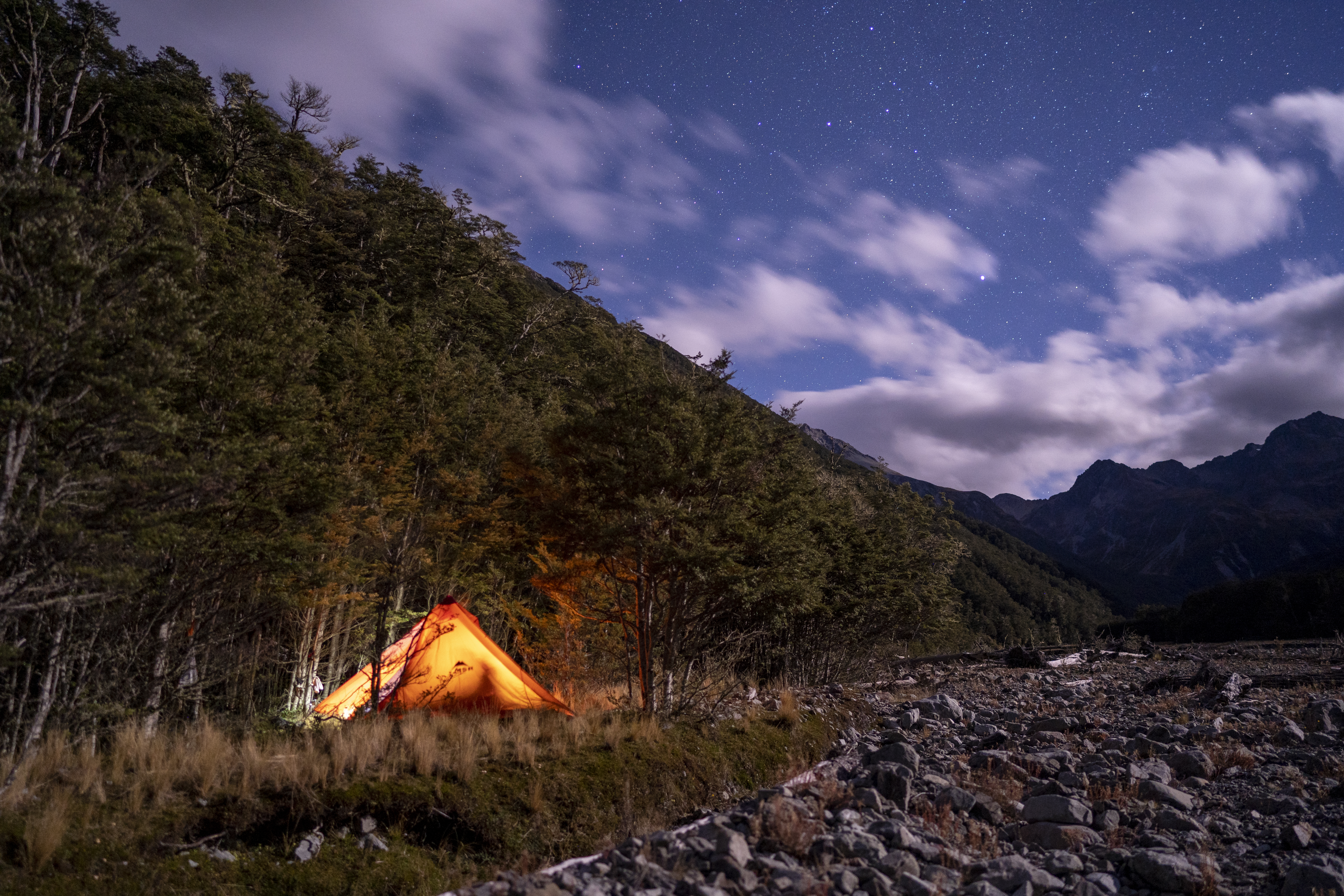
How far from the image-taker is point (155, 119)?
82.3 ft

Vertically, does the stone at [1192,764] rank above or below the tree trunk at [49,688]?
below

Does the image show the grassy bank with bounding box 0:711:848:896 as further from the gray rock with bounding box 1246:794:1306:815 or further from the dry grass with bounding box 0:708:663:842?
the gray rock with bounding box 1246:794:1306:815

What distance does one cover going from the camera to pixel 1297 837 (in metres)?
5.86

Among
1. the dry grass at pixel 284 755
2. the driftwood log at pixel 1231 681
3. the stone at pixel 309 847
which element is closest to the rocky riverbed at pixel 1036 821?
the driftwood log at pixel 1231 681

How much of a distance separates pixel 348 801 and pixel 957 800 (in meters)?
7.66

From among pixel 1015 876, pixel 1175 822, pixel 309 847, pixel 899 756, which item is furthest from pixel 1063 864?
pixel 309 847

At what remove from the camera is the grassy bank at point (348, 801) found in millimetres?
6480

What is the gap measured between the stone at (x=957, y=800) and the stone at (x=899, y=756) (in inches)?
65.1

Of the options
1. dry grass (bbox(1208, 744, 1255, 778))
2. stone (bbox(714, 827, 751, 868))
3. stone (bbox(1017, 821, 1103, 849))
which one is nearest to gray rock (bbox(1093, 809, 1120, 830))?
stone (bbox(1017, 821, 1103, 849))

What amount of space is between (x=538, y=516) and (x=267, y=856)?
305 inches

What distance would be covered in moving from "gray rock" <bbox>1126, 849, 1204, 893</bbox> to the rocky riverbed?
1 centimetres

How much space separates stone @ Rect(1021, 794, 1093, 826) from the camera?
22.5 feet

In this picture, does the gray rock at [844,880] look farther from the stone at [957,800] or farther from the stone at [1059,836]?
the stone at [957,800]

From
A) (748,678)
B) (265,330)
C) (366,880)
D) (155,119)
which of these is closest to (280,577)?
(265,330)
